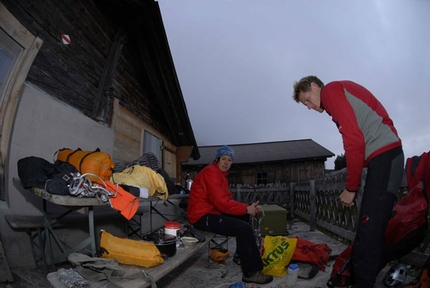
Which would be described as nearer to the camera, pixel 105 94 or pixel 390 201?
pixel 390 201

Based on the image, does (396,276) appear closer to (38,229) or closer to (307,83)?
(307,83)

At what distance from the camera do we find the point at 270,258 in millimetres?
3670

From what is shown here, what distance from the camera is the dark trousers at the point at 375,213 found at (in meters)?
2.16

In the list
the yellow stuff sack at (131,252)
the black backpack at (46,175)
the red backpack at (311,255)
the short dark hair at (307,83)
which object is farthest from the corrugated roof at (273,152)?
the yellow stuff sack at (131,252)

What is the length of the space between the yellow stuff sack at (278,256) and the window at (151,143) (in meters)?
4.75

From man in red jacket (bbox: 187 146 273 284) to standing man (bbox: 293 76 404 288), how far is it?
4.58 feet

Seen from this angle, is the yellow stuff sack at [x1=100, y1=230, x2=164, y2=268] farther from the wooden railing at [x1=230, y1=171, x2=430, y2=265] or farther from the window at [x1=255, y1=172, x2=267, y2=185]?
the window at [x1=255, y1=172, x2=267, y2=185]

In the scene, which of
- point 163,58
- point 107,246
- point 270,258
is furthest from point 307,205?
point 107,246

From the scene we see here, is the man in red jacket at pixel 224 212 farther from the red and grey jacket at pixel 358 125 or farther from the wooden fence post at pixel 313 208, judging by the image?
the wooden fence post at pixel 313 208

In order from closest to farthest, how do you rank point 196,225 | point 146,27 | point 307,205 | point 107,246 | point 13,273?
point 107,246 < point 13,273 < point 196,225 < point 146,27 < point 307,205

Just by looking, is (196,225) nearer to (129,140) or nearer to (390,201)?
(390,201)

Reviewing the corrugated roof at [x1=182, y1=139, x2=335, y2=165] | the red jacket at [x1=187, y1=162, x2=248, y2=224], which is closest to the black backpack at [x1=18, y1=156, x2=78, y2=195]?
the red jacket at [x1=187, y1=162, x2=248, y2=224]

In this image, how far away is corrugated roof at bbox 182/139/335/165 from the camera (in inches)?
912

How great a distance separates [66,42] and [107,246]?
11.4 feet
